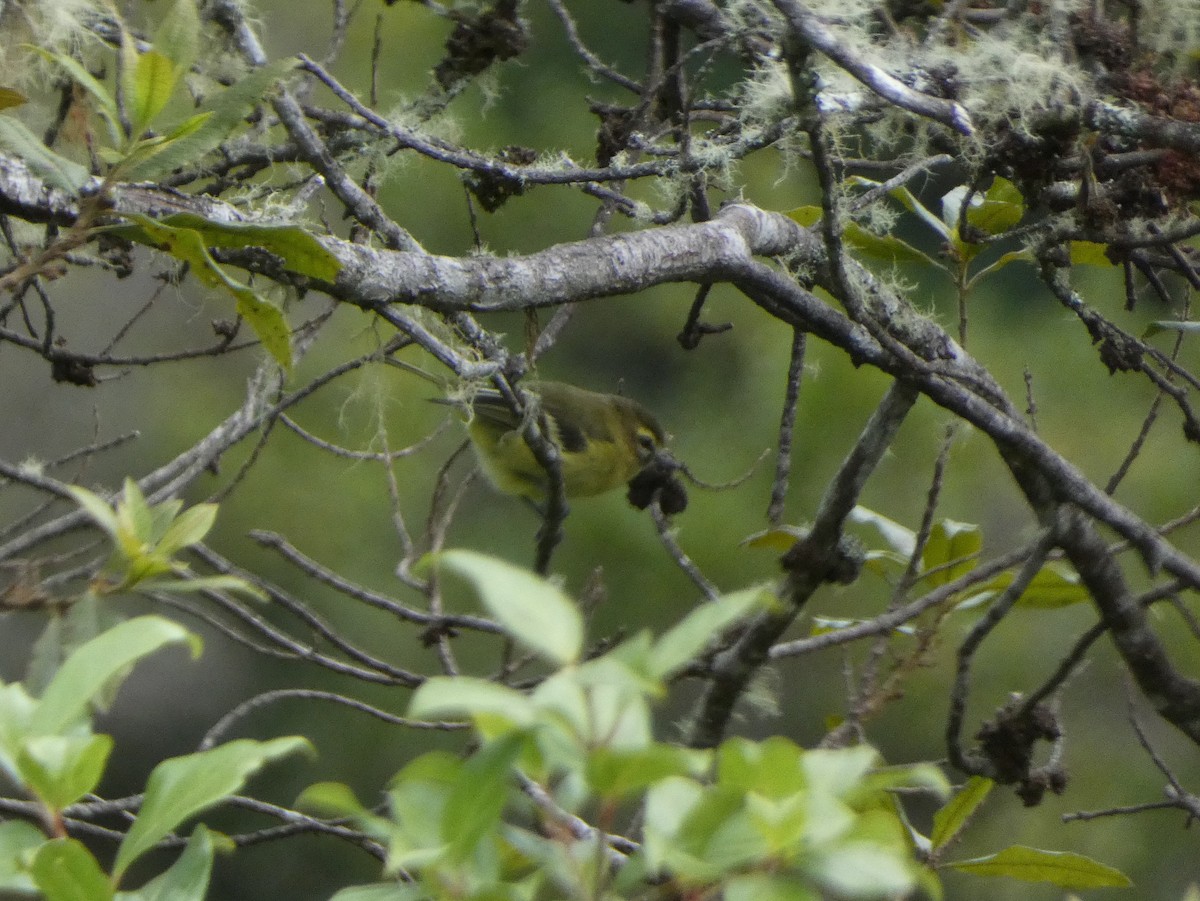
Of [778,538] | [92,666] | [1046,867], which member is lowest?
[1046,867]

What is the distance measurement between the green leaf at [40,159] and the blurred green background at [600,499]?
11.4 feet

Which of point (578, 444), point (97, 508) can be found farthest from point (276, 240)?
point (578, 444)

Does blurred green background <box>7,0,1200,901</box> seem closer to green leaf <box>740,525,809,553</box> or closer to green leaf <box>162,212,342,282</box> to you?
green leaf <box>740,525,809,553</box>

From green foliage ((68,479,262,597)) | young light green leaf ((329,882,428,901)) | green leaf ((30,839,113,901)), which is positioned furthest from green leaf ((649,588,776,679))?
green foliage ((68,479,262,597))

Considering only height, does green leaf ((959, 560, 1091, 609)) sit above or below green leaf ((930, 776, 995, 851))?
above

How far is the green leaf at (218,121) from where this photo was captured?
3.20ft

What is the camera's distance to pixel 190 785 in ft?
2.13

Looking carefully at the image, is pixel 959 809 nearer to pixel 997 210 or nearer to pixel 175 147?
pixel 997 210

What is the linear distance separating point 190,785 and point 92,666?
8 cm

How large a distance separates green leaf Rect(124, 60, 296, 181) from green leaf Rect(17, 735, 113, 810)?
1.66ft

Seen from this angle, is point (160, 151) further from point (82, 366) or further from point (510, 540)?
point (510, 540)

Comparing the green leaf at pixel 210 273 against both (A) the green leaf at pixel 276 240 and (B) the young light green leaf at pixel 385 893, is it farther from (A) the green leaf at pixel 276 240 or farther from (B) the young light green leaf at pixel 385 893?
(B) the young light green leaf at pixel 385 893

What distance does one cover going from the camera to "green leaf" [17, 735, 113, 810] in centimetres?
59

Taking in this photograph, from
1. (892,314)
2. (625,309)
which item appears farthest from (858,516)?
(625,309)
